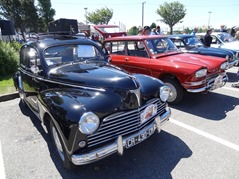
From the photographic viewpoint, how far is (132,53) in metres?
5.77

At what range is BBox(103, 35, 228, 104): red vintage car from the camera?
4516mm

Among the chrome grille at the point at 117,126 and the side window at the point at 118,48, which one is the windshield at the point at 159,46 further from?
the chrome grille at the point at 117,126

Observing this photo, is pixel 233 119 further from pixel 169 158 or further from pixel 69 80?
pixel 69 80

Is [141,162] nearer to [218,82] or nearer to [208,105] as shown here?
[208,105]

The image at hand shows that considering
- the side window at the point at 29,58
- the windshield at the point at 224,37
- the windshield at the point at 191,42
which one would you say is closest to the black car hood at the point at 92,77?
Answer: the side window at the point at 29,58

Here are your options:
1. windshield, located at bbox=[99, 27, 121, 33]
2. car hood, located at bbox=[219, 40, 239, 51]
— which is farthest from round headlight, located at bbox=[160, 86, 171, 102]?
windshield, located at bbox=[99, 27, 121, 33]

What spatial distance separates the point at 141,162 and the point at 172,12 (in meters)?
45.3

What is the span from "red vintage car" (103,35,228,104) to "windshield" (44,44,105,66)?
161cm

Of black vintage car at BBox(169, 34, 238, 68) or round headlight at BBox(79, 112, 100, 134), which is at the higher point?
black vintage car at BBox(169, 34, 238, 68)

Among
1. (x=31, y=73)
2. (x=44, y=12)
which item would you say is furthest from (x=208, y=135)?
(x=44, y=12)

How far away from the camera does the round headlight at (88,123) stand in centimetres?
226

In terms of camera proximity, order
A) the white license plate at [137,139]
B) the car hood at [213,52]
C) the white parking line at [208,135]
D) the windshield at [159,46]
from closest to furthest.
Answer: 1. the white license plate at [137,139]
2. the white parking line at [208,135]
3. the windshield at [159,46]
4. the car hood at [213,52]

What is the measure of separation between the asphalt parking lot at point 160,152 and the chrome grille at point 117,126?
1.86ft

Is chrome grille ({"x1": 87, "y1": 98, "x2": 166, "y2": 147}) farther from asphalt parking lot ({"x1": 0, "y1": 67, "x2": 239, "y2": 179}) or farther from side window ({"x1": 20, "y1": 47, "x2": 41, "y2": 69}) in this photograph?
side window ({"x1": 20, "y1": 47, "x2": 41, "y2": 69})
